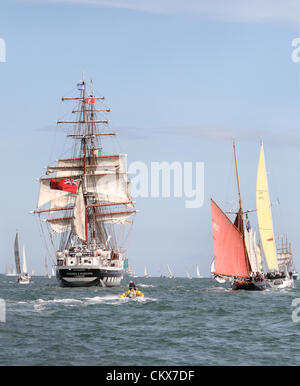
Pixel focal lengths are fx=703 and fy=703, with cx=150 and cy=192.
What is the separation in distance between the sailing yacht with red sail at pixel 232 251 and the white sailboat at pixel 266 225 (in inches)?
319

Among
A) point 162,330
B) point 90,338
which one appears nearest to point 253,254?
point 162,330

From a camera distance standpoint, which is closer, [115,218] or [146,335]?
[146,335]

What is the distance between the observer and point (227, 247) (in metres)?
89.1

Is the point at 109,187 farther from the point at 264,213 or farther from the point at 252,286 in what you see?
the point at 252,286

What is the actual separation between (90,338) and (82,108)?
323 ft

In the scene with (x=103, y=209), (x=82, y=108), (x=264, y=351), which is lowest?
(x=264, y=351)

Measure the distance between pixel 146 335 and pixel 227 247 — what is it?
48391 millimetres

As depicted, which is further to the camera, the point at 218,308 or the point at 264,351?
the point at 218,308

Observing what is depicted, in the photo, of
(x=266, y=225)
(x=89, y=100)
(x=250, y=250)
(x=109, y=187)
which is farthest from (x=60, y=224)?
(x=250, y=250)

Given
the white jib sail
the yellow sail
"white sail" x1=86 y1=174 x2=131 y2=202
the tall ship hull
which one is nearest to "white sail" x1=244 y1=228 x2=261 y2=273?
the white jib sail

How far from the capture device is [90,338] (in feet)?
130

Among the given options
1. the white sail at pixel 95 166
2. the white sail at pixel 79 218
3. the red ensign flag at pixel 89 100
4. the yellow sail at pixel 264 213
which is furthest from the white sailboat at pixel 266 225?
the red ensign flag at pixel 89 100

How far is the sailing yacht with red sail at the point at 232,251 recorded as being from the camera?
88.0 m
